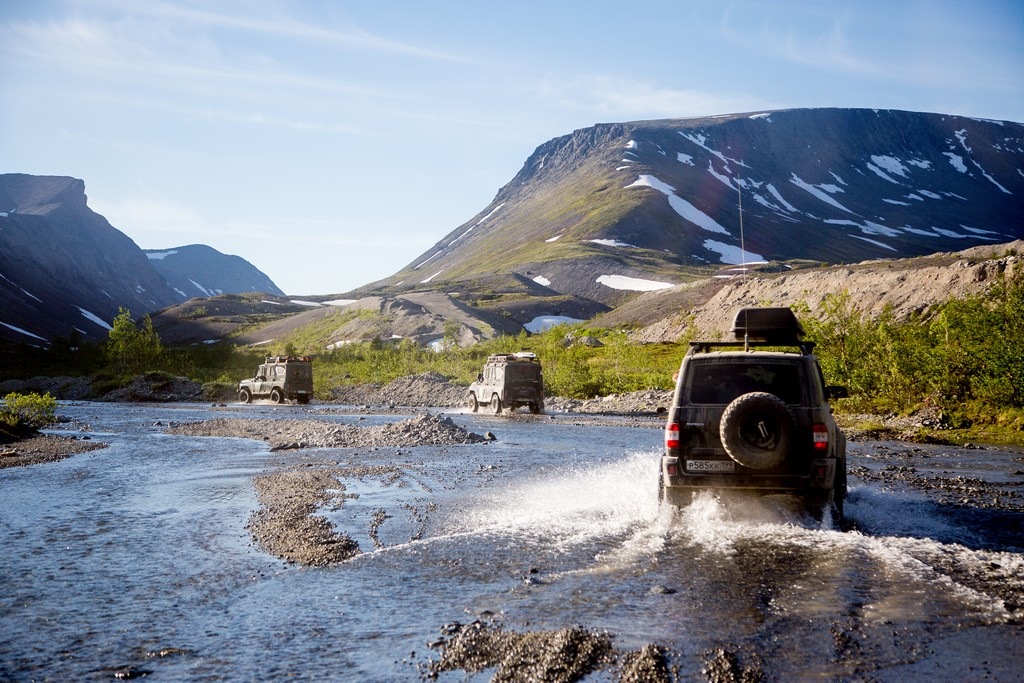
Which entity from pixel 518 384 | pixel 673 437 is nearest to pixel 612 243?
pixel 518 384

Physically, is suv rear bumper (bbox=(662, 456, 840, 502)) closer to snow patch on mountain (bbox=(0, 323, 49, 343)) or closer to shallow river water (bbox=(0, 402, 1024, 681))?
shallow river water (bbox=(0, 402, 1024, 681))

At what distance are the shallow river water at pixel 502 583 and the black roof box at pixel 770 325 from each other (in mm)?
3423

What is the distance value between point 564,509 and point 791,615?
648cm

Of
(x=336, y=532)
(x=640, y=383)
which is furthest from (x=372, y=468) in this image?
(x=640, y=383)

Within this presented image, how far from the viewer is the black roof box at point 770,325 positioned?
17.2m

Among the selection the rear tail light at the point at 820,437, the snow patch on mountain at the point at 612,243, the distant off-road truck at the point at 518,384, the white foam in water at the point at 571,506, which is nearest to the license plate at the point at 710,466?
the rear tail light at the point at 820,437

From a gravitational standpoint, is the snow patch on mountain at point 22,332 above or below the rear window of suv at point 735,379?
above

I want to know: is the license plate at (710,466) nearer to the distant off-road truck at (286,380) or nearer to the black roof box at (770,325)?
the black roof box at (770,325)

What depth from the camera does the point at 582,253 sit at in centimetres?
18125

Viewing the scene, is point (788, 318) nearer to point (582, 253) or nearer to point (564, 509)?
point (564, 509)

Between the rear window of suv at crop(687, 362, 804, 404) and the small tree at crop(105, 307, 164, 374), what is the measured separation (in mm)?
80715

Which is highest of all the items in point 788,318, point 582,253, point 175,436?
point 582,253

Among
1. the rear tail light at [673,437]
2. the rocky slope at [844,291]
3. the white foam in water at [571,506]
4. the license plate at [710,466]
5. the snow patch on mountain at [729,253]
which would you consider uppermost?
the snow patch on mountain at [729,253]

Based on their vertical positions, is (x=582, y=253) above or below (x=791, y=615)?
above
